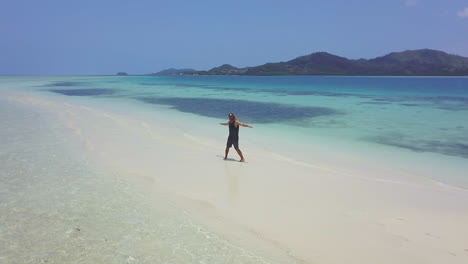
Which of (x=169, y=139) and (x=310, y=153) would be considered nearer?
(x=310, y=153)

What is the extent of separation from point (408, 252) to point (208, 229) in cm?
316

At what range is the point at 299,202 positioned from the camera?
733 centimetres

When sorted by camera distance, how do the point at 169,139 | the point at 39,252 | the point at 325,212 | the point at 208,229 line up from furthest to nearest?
the point at 169,139 → the point at 325,212 → the point at 208,229 → the point at 39,252

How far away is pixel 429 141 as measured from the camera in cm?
1470

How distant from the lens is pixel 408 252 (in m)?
5.32

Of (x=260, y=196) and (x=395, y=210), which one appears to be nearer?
(x=395, y=210)

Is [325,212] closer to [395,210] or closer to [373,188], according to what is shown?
[395,210]

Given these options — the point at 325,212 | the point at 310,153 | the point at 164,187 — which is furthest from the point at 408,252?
the point at 310,153

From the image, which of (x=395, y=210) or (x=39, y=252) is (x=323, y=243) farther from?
(x=39, y=252)

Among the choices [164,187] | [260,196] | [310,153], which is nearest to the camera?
[260,196]

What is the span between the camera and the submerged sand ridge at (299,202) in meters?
5.46

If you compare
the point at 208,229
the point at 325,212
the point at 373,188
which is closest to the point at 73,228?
the point at 208,229

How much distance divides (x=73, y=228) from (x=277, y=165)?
6.08m

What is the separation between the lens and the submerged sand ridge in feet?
17.9
